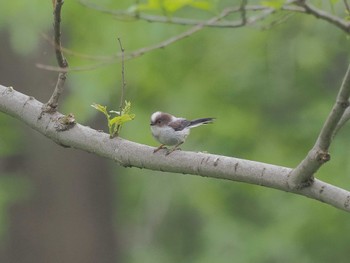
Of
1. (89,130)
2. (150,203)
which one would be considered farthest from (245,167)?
(150,203)

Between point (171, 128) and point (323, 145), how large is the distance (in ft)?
5.90

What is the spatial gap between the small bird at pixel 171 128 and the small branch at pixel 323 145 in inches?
55.8

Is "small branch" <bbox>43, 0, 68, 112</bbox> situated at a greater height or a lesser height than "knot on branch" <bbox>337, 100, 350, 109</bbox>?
greater

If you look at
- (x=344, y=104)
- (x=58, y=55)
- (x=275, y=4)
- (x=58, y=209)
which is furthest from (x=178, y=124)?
(x=58, y=209)

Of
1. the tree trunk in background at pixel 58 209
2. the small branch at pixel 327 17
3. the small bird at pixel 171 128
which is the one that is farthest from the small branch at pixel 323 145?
the tree trunk in background at pixel 58 209

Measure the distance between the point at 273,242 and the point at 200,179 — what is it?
5.36 ft

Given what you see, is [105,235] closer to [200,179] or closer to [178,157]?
[200,179]

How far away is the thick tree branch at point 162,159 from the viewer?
337cm

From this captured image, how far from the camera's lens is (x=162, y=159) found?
376 centimetres

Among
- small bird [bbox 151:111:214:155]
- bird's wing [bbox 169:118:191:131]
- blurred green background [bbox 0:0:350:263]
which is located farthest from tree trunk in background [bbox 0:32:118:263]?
bird's wing [bbox 169:118:191:131]

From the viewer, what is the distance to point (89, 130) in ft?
13.1

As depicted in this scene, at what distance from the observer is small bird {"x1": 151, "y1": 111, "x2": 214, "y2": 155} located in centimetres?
484

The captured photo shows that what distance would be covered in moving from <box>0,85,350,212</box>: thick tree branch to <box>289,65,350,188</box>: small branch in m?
0.04

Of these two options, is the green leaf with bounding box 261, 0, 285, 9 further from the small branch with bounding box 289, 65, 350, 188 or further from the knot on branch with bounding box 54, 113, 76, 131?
the knot on branch with bounding box 54, 113, 76, 131
